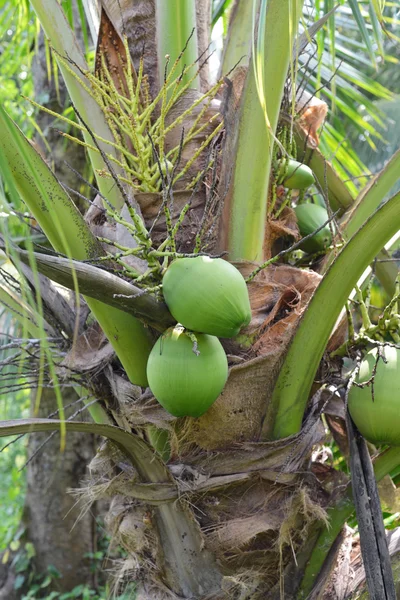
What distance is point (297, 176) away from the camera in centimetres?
156

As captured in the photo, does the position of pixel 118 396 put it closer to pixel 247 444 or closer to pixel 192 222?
pixel 247 444

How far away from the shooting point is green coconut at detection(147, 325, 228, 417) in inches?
43.2

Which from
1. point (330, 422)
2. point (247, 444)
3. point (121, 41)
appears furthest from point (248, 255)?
point (121, 41)

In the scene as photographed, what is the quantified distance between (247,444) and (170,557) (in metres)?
0.31

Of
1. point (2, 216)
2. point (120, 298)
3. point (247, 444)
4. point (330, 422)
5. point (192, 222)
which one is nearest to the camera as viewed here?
point (2, 216)

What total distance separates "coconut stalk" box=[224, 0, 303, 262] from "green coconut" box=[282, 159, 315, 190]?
154 millimetres

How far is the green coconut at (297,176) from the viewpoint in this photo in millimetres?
1551

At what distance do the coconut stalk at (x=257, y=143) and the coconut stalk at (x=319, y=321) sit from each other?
0.22 meters

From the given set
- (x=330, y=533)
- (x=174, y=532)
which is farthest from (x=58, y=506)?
(x=330, y=533)

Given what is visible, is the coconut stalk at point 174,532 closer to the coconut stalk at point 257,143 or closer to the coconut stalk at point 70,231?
the coconut stalk at point 70,231

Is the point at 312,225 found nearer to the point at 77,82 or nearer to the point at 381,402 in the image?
the point at 381,402

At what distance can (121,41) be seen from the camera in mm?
1573

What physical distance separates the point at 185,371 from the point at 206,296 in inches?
5.5

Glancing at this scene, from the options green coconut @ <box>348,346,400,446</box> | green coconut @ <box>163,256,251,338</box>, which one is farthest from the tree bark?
green coconut @ <box>163,256,251,338</box>
